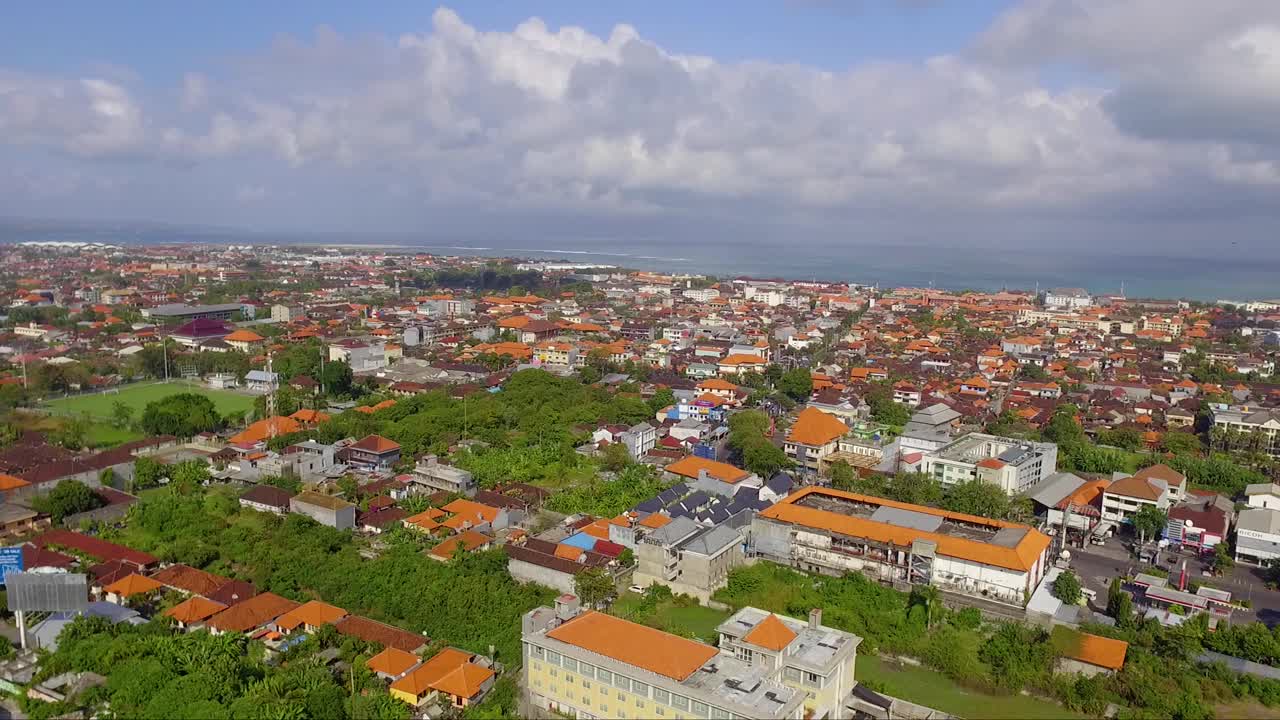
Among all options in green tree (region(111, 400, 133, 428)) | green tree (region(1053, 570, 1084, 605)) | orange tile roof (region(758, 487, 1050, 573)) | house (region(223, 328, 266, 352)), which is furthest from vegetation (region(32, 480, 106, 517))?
house (region(223, 328, 266, 352))

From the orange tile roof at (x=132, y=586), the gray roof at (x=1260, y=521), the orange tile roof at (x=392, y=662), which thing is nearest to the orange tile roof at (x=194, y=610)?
the orange tile roof at (x=132, y=586)

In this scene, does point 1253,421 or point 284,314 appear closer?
point 1253,421

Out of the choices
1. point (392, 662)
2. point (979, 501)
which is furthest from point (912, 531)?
point (392, 662)

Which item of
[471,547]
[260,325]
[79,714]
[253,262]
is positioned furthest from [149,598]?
[253,262]

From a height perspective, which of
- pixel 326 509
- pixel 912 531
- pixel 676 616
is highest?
pixel 912 531

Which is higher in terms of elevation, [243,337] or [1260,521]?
[243,337]

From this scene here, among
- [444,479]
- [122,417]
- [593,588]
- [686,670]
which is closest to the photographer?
[686,670]

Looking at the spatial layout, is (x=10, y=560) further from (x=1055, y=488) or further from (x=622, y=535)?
(x=1055, y=488)
